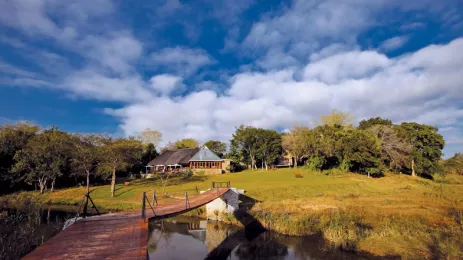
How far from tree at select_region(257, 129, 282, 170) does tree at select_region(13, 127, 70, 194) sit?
42.5m

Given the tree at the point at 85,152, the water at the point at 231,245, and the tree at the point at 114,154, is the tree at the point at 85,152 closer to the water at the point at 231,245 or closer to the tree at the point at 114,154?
the tree at the point at 114,154

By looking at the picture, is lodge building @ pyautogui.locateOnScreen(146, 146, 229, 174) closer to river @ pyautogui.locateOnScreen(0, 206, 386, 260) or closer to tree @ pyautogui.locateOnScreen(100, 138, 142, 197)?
tree @ pyautogui.locateOnScreen(100, 138, 142, 197)

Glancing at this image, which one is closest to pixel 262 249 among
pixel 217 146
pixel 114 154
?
pixel 114 154

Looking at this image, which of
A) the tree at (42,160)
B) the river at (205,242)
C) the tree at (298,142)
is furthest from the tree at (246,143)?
the river at (205,242)

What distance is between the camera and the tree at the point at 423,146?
50.5 metres

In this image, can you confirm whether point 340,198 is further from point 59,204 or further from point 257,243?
point 59,204

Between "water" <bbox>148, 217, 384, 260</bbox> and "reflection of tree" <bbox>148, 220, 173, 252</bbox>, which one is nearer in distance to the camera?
"water" <bbox>148, 217, 384, 260</bbox>

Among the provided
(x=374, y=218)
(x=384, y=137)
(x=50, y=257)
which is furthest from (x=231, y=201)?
(x=384, y=137)

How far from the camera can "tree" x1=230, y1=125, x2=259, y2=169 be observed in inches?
2702

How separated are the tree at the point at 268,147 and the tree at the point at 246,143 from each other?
112 cm

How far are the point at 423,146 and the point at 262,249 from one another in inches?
1983

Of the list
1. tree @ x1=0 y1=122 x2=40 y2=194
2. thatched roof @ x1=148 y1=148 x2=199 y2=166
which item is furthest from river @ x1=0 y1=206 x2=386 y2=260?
thatched roof @ x1=148 y1=148 x2=199 y2=166

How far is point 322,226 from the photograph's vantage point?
1867 centimetres

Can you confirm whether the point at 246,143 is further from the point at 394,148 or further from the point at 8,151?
the point at 8,151
